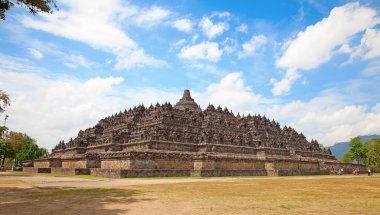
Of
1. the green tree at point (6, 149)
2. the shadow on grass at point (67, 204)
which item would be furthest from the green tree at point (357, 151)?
the shadow on grass at point (67, 204)

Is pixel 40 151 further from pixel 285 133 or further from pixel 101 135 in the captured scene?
pixel 285 133

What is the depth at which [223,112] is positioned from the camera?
2719 inches

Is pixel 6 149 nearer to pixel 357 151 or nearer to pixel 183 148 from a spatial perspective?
pixel 183 148

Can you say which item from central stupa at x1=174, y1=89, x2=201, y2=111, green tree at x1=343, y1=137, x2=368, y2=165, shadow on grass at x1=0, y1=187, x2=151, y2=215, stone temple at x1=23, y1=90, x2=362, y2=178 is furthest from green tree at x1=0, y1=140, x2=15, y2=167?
green tree at x1=343, y1=137, x2=368, y2=165

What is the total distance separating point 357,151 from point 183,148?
2501 inches

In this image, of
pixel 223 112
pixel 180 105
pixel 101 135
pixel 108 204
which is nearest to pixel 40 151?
pixel 101 135

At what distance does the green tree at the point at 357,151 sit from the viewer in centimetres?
9019

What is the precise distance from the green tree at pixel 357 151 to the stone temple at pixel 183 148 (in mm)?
23067

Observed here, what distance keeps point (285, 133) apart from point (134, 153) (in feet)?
151

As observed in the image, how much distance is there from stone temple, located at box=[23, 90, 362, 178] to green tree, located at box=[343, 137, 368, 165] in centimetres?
2307

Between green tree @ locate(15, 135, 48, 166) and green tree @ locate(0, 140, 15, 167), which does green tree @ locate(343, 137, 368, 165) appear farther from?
green tree @ locate(15, 135, 48, 166)

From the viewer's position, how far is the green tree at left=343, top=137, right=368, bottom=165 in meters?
90.2


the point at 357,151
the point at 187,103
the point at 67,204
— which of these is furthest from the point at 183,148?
the point at 357,151

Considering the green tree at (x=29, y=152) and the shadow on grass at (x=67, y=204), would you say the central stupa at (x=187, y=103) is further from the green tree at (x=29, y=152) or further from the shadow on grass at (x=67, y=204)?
the shadow on grass at (x=67, y=204)
